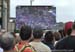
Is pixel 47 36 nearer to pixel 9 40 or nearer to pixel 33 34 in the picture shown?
pixel 33 34

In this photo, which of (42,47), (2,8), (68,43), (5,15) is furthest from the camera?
(5,15)

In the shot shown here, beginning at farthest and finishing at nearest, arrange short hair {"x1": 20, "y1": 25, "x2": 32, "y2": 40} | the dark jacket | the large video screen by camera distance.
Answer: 1. the large video screen
2. the dark jacket
3. short hair {"x1": 20, "y1": 25, "x2": 32, "y2": 40}

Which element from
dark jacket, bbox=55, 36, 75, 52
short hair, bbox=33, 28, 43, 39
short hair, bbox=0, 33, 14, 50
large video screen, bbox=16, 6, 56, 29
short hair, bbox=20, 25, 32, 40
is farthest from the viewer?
large video screen, bbox=16, 6, 56, 29

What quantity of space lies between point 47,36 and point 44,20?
38.9 feet

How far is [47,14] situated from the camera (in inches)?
742

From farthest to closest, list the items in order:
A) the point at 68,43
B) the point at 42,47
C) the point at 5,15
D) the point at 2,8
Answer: the point at 5,15 < the point at 2,8 < the point at 68,43 < the point at 42,47

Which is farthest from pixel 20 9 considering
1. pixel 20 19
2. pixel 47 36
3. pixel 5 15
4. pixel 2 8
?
pixel 47 36

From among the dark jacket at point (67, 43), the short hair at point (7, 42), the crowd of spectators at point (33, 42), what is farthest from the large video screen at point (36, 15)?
the short hair at point (7, 42)

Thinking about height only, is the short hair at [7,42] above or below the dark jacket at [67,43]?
above

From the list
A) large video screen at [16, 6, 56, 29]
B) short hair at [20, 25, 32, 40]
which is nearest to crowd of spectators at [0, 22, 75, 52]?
short hair at [20, 25, 32, 40]

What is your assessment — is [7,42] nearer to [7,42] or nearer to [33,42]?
[7,42]

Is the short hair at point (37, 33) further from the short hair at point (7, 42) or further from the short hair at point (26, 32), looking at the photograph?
the short hair at point (7, 42)

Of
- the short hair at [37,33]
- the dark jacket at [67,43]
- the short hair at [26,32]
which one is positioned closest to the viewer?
the short hair at [26,32]

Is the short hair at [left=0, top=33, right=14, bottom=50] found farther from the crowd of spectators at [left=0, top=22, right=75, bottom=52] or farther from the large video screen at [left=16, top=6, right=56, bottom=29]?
the large video screen at [left=16, top=6, right=56, bottom=29]
